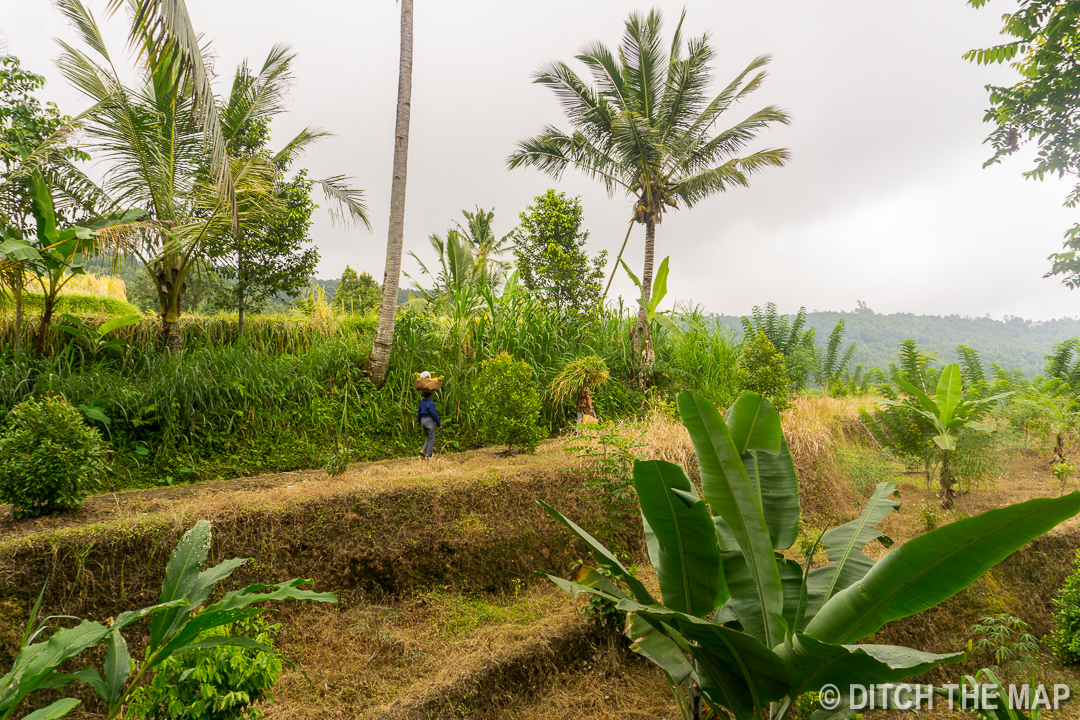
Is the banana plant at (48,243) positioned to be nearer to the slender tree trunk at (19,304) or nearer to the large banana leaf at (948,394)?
the slender tree trunk at (19,304)

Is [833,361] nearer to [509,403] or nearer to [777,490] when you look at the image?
[509,403]

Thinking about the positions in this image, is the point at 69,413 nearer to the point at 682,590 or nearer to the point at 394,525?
the point at 394,525

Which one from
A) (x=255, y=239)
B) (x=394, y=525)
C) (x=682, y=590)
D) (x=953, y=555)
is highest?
(x=255, y=239)

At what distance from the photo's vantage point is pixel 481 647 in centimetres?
315

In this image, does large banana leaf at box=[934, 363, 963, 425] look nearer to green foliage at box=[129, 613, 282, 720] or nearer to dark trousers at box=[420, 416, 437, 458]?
dark trousers at box=[420, 416, 437, 458]

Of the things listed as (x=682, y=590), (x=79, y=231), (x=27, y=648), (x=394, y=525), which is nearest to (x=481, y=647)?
(x=394, y=525)

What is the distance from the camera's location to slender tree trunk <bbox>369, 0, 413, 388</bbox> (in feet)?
20.4

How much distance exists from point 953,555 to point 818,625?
45cm

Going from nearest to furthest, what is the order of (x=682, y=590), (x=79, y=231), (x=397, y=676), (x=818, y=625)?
(x=818, y=625), (x=682, y=590), (x=397, y=676), (x=79, y=231)

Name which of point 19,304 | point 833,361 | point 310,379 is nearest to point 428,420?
point 310,379

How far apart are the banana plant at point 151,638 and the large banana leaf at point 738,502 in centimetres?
152

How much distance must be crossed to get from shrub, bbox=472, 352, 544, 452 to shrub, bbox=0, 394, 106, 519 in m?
3.37

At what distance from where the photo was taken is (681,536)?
1715mm

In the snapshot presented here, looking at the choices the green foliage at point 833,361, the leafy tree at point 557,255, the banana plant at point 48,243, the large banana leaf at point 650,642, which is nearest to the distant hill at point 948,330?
the green foliage at point 833,361
